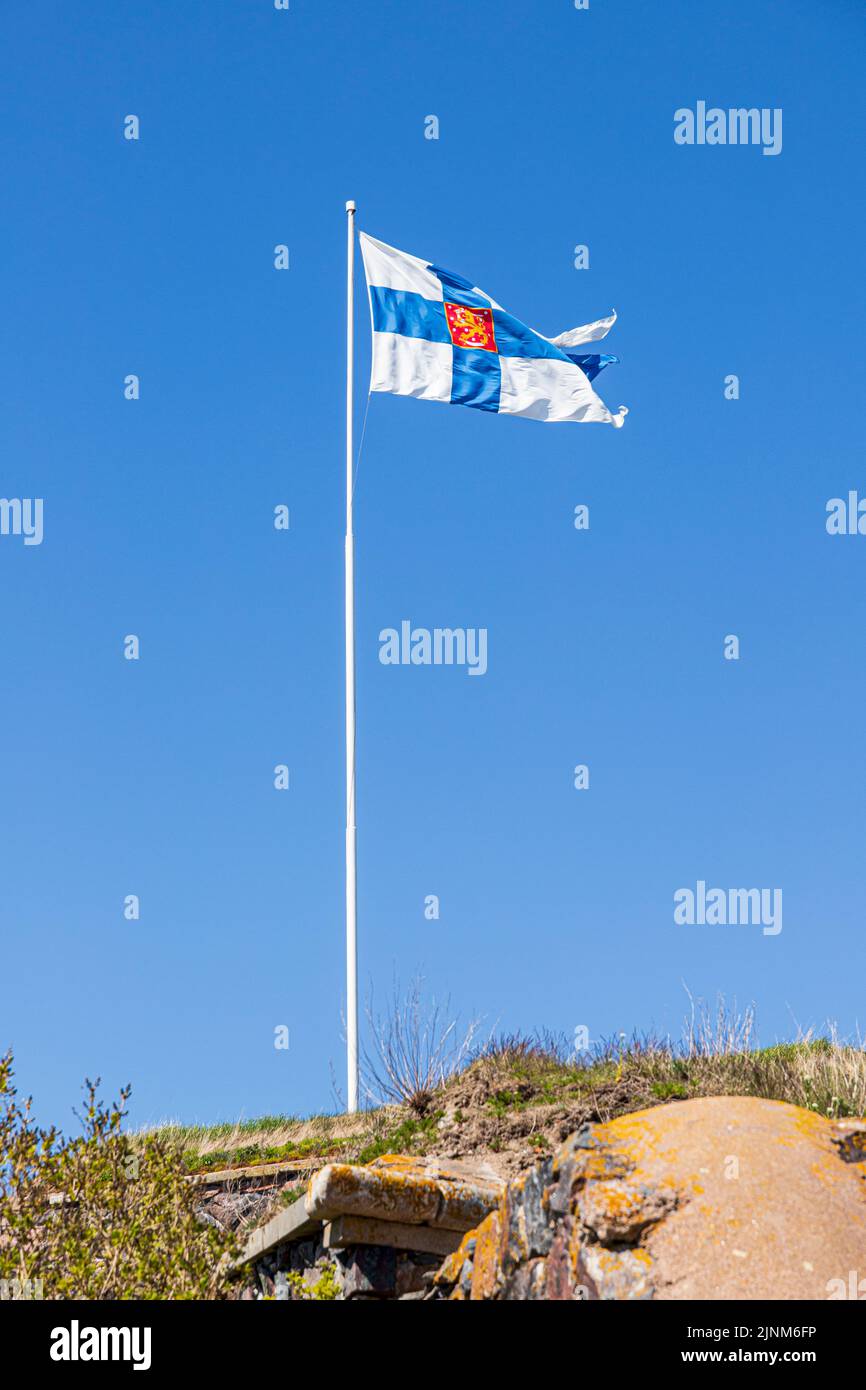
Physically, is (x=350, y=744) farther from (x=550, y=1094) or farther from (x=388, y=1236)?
(x=388, y=1236)

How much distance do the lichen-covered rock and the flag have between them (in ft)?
53.7

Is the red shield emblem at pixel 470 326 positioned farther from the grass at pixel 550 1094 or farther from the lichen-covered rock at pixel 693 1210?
the lichen-covered rock at pixel 693 1210

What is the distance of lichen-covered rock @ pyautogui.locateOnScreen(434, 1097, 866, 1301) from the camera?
4512 millimetres

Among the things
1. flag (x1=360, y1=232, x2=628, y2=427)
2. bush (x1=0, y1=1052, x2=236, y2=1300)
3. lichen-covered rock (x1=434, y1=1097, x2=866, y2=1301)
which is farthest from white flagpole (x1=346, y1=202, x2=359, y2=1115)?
lichen-covered rock (x1=434, y1=1097, x2=866, y2=1301)

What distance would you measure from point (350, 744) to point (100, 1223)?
38.6 ft

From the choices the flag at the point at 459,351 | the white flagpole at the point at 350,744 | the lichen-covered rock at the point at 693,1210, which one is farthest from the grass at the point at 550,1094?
the flag at the point at 459,351

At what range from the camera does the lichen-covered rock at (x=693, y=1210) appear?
4.51 m

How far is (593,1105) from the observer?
38.6 ft

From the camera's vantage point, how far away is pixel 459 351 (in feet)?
68.0

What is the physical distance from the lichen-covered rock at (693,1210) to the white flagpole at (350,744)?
38.0 feet
